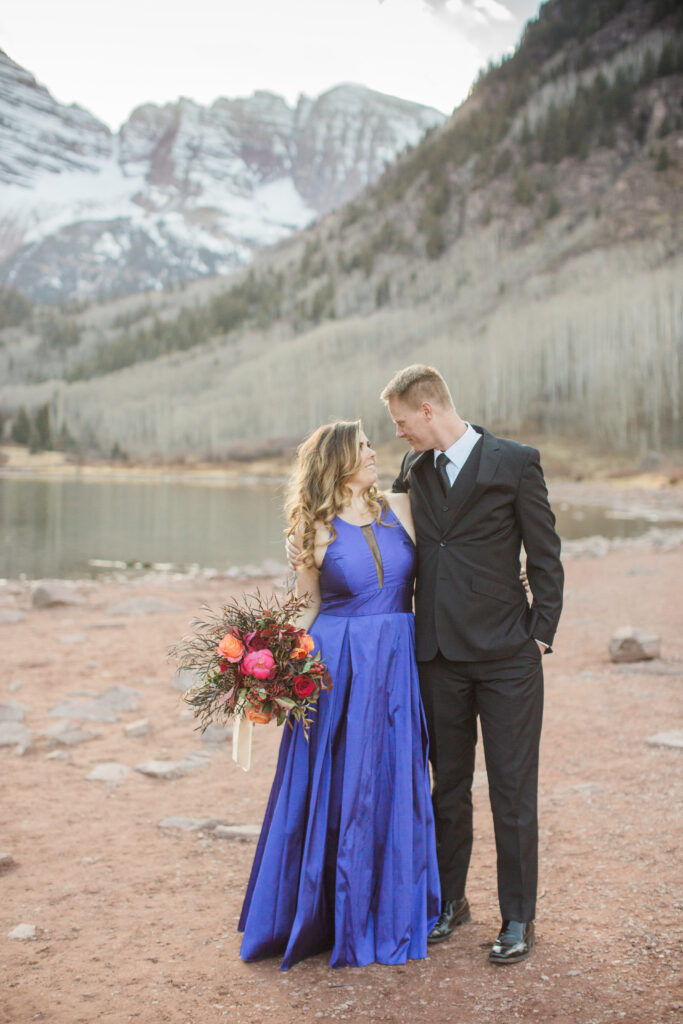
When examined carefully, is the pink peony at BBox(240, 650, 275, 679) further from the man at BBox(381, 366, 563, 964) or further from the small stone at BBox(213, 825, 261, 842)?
the small stone at BBox(213, 825, 261, 842)

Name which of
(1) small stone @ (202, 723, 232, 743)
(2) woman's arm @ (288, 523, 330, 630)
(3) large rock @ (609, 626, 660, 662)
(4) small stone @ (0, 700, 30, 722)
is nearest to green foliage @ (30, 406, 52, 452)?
(4) small stone @ (0, 700, 30, 722)

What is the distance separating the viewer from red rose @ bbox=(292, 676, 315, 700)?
11.2ft

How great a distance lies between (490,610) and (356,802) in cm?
95

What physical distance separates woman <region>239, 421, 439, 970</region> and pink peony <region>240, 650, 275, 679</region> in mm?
338

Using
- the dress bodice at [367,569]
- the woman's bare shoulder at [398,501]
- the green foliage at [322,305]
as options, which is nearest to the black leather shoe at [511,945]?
the dress bodice at [367,569]

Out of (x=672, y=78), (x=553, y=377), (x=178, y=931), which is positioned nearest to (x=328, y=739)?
(x=178, y=931)

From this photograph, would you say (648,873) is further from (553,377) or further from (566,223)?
(566,223)

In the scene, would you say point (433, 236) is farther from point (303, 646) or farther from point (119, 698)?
point (303, 646)

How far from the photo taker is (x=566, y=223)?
172375 mm

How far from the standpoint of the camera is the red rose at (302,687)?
340 centimetres

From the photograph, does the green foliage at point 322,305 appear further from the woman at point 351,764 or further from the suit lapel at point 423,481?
the woman at point 351,764

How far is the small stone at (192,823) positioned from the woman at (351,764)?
1781mm

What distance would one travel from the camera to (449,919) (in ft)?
12.5

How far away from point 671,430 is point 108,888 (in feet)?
378
